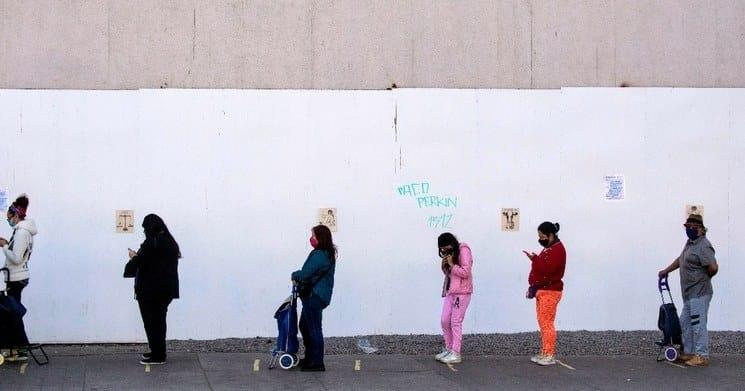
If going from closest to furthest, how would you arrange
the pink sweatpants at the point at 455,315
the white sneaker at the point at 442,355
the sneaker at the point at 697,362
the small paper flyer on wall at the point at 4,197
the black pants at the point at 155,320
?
the black pants at the point at 155,320, the pink sweatpants at the point at 455,315, the sneaker at the point at 697,362, the white sneaker at the point at 442,355, the small paper flyer on wall at the point at 4,197

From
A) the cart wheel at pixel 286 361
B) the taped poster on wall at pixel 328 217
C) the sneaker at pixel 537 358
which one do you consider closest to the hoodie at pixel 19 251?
the cart wheel at pixel 286 361

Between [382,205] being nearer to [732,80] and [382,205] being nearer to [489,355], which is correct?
[489,355]

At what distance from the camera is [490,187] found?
47.6 ft

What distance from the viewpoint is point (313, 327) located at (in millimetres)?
11820

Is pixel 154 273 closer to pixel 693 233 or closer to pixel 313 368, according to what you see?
pixel 313 368

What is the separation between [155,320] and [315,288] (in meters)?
1.76

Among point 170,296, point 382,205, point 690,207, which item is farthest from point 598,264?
point 170,296

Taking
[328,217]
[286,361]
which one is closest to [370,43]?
[328,217]

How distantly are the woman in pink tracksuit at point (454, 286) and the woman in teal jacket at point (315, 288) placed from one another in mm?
1324

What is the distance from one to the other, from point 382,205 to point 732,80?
4956 mm

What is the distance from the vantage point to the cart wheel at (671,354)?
12.7 m

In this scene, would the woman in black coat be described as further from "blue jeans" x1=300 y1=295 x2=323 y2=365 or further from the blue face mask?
the blue face mask

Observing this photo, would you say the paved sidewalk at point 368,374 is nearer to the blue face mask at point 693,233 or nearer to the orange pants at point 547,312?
the orange pants at point 547,312

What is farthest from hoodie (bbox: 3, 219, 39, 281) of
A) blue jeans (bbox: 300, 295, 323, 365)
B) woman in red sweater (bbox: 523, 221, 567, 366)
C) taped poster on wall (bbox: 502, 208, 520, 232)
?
taped poster on wall (bbox: 502, 208, 520, 232)
